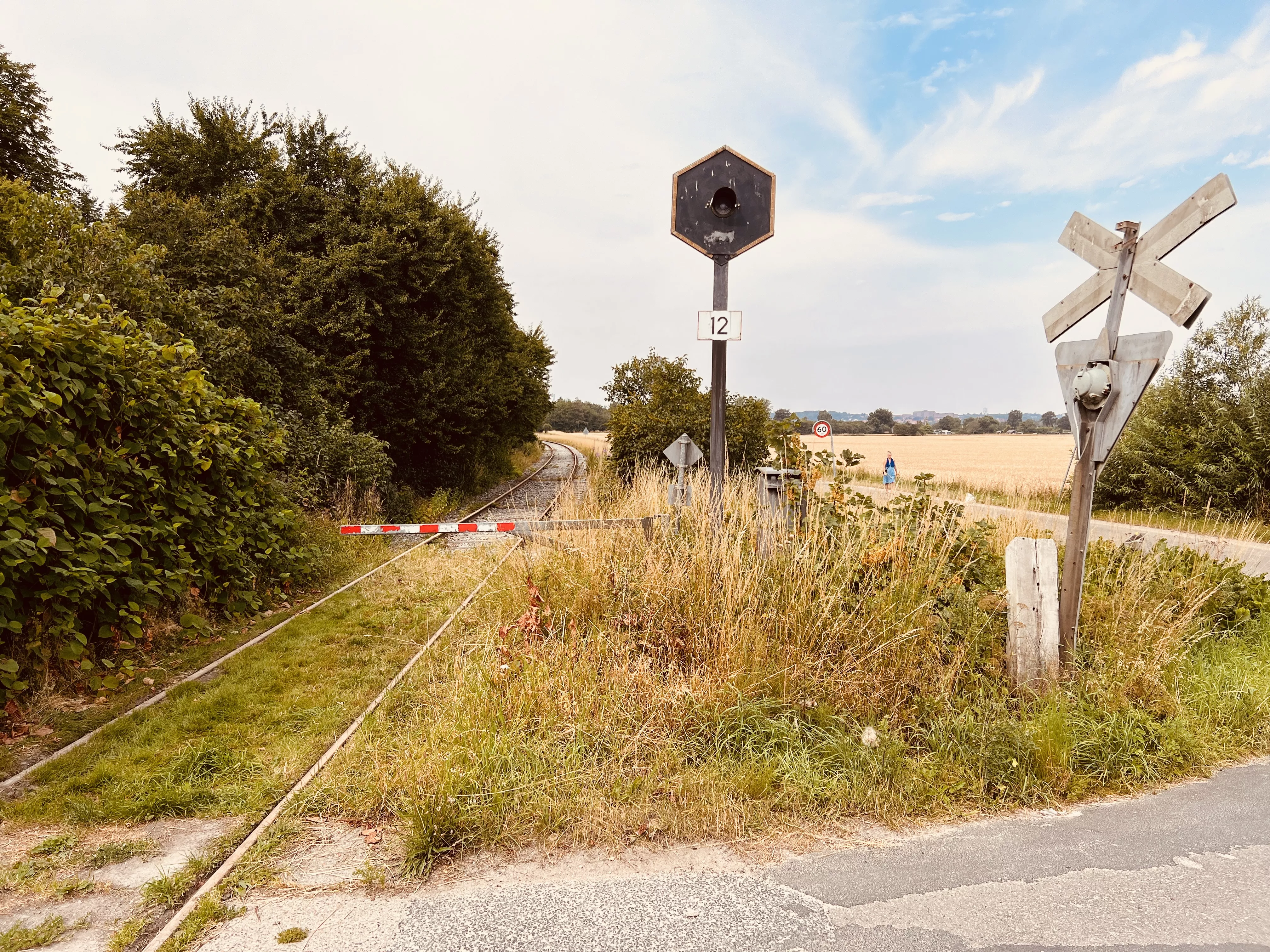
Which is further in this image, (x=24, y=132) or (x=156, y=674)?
(x=24, y=132)

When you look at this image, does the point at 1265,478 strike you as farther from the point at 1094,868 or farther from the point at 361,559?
the point at 361,559

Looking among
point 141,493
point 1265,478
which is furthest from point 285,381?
point 1265,478

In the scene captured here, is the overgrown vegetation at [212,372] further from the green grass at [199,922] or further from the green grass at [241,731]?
the green grass at [199,922]

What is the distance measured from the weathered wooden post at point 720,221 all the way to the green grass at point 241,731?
3.23 m

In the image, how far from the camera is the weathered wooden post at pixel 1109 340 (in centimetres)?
391

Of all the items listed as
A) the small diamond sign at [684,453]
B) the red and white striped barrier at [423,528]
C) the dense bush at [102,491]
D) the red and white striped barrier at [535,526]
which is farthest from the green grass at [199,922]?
the small diamond sign at [684,453]

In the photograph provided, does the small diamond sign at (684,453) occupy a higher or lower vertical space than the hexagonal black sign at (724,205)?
lower

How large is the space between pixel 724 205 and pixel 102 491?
16.8 ft

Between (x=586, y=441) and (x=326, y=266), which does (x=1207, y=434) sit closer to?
(x=326, y=266)

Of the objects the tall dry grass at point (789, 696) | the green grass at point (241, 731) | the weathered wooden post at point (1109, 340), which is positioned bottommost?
the green grass at point (241, 731)

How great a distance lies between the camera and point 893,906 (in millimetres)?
2523

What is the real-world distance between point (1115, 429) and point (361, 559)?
347 inches

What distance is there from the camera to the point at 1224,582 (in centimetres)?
531

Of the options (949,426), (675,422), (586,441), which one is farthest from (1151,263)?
(949,426)
